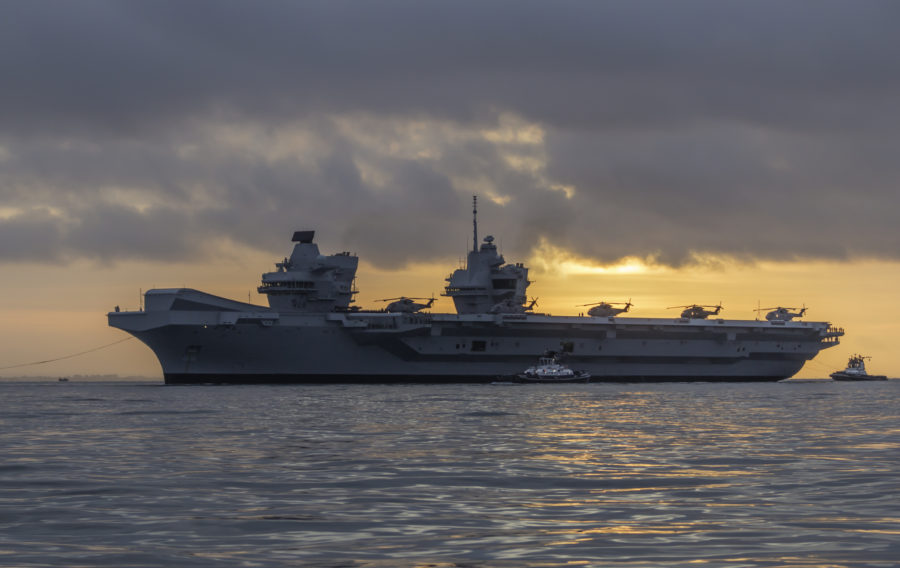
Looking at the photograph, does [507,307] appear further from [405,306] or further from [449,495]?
[449,495]

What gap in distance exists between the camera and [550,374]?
7062 cm

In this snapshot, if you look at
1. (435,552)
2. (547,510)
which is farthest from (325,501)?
(435,552)

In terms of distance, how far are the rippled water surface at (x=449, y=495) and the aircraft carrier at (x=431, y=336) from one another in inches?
1522

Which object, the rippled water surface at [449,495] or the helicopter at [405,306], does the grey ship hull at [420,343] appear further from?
the rippled water surface at [449,495]

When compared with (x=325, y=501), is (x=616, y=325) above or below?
above

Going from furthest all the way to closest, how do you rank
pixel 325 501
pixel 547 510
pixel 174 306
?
pixel 174 306 → pixel 325 501 → pixel 547 510

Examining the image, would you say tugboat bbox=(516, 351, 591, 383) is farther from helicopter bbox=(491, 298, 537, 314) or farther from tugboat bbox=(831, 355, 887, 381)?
tugboat bbox=(831, 355, 887, 381)

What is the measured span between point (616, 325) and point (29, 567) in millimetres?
67376

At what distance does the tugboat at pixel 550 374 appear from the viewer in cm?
7038

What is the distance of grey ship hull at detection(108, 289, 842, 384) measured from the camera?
218 feet

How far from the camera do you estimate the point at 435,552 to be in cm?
973

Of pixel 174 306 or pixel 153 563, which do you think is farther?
pixel 174 306

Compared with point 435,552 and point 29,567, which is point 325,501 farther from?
point 29,567

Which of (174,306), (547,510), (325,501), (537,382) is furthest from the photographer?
(537,382)
